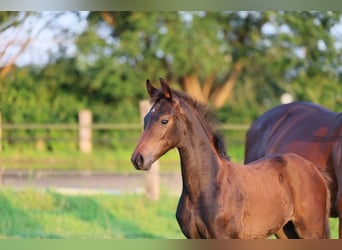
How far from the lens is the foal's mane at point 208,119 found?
15.1 feet

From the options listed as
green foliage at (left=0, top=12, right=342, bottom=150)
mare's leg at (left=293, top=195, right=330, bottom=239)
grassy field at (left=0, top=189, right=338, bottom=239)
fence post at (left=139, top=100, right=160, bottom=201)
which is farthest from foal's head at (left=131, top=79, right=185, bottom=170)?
green foliage at (left=0, top=12, right=342, bottom=150)

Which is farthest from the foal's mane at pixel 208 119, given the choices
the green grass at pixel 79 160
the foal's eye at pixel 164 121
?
the green grass at pixel 79 160

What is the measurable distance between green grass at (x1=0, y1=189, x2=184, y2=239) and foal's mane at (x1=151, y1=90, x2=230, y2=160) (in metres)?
2.46

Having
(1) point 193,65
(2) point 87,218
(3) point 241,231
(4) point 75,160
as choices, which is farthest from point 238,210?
(1) point 193,65

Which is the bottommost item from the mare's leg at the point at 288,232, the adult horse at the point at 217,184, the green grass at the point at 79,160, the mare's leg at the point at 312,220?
the green grass at the point at 79,160

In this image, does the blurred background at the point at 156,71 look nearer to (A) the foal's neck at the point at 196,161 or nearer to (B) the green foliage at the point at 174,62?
(B) the green foliage at the point at 174,62

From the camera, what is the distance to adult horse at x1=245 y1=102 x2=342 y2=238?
5.50m

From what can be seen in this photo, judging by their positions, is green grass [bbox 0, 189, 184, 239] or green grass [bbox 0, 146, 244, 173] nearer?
green grass [bbox 0, 189, 184, 239]

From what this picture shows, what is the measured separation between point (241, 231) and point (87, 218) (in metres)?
3.92

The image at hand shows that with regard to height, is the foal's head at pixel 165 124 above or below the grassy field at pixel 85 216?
above

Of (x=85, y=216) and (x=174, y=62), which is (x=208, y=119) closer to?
(x=85, y=216)

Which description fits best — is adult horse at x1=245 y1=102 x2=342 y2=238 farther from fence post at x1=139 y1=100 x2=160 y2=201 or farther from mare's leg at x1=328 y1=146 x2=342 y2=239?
fence post at x1=139 y1=100 x2=160 y2=201

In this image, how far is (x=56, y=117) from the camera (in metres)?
16.7

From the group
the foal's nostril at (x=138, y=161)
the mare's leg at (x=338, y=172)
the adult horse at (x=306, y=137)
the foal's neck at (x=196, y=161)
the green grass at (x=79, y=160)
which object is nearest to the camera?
the foal's nostril at (x=138, y=161)
